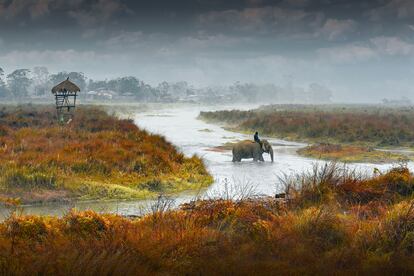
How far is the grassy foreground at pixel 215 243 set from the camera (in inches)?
304

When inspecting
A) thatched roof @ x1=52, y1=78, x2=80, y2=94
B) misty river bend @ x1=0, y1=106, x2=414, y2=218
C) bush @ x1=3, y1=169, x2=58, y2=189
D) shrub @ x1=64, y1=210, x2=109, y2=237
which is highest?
thatched roof @ x1=52, y1=78, x2=80, y2=94

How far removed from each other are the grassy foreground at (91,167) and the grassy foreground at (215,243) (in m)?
8.06

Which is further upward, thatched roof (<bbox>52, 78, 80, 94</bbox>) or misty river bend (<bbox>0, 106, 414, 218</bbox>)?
thatched roof (<bbox>52, 78, 80, 94</bbox>)

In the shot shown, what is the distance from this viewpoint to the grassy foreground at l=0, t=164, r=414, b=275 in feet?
25.4

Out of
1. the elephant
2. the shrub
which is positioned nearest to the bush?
the shrub

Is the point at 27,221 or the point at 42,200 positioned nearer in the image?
the point at 27,221

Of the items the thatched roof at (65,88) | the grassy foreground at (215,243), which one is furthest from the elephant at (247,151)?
the grassy foreground at (215,243)

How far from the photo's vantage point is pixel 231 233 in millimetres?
9484

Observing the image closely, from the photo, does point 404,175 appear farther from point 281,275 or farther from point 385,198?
point 281,275

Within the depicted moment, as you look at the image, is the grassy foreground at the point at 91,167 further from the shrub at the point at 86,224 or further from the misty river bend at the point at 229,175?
the shrub at the point at 86,224

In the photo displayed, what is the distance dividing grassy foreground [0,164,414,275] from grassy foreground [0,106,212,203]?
8.06 meters

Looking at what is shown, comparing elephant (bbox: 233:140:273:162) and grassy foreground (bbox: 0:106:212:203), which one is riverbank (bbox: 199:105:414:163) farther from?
grassy foreground (bbox: 0:106:212:203)

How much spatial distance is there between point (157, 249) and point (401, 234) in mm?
4301

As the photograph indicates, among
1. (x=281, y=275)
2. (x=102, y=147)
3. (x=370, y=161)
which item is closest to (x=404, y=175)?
(x=281, y=275)
